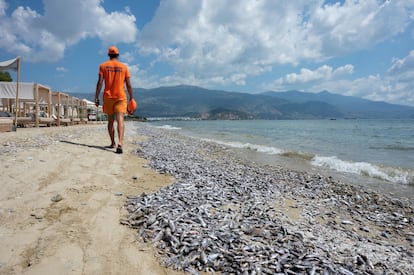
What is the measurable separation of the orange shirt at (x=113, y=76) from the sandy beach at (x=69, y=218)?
235cm

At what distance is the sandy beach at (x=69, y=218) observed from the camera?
237cm

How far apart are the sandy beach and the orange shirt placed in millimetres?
2345

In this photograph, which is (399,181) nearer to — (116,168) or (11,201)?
(116,168)

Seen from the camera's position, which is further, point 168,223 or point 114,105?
point 114,105

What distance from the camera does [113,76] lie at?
7.06 m

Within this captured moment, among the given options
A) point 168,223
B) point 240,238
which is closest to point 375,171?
point 240,238

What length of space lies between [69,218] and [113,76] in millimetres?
4876

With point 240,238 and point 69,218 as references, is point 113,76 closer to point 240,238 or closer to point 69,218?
point 69,218

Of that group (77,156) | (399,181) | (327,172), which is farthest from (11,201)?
(399,181)

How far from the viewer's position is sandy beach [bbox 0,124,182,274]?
2.37m

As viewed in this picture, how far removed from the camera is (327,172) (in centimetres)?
988

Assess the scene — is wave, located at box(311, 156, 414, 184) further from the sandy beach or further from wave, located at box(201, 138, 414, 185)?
the sandy beach

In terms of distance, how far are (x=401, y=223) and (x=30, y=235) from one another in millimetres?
6239

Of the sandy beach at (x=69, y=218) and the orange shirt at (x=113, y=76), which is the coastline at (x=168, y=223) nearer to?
the sandy beach at (x=69, y=218)
